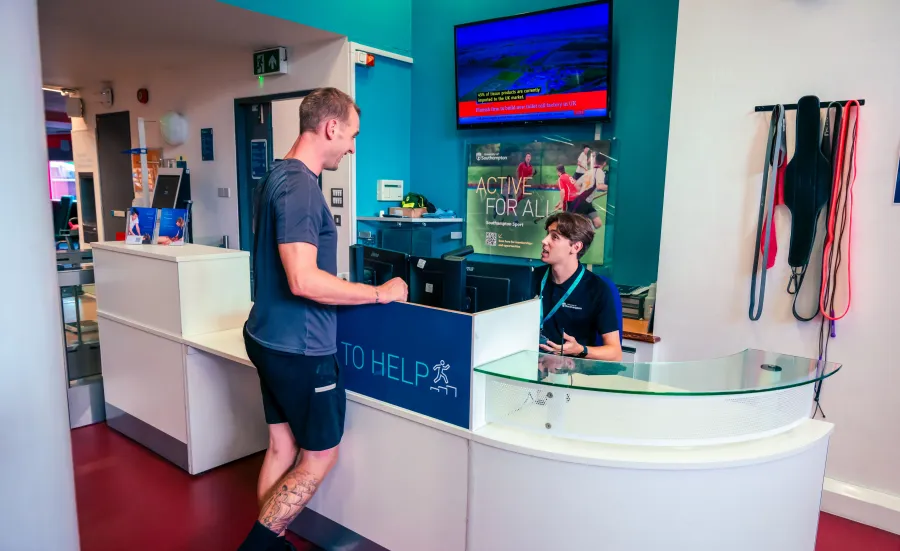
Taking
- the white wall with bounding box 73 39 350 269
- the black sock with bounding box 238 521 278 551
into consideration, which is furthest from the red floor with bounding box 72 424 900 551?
the white wall with bounding box 73 39 350 269

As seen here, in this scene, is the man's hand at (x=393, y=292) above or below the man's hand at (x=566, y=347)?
above

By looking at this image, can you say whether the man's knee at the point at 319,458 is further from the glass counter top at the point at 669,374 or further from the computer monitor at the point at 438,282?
the glass counter top at the point at 669,374

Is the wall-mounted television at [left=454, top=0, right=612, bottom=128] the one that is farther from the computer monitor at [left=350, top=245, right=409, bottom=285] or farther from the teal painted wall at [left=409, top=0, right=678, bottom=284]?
the computer monitor at [left=350, top=245, right=409, bottom=285]

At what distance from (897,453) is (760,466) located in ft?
5.21

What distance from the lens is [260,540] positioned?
196cm

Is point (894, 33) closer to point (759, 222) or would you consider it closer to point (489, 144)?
point (759, 222)

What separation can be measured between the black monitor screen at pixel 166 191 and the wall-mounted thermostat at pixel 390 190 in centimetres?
231

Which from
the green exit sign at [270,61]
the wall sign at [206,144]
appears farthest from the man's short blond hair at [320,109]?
the wall sign at [206,144]

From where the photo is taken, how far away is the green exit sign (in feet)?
15.5

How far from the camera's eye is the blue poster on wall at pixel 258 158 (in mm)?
5156

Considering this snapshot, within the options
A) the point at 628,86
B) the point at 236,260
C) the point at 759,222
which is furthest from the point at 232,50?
the point at 759,222

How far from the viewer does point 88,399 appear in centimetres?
362

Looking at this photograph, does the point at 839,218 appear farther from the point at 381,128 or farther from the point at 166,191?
the point at 166,191

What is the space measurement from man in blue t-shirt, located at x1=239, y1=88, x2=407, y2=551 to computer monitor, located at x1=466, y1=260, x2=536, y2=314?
1.08 ft
